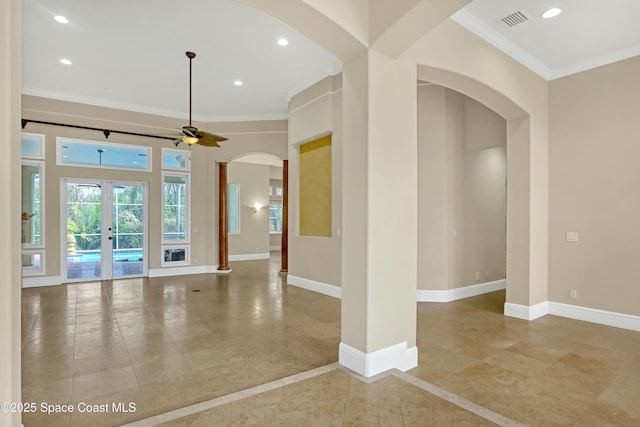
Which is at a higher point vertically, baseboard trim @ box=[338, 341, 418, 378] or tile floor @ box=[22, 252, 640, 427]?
baseboard trim @ box=[338, 341, 418, 378]

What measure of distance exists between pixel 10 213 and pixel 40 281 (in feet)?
23.0

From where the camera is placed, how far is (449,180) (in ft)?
19.9

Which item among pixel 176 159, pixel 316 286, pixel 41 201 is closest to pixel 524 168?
pixel 316 286

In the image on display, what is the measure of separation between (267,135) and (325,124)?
9.91 feet

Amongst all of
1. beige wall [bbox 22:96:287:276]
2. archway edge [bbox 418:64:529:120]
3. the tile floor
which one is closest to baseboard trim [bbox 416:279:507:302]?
the tile floor

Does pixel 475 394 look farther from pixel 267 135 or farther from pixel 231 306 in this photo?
pixel 267 135

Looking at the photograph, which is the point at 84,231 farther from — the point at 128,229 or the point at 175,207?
the point at 175,207

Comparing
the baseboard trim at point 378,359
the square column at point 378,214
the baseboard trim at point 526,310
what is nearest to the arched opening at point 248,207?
the baseboard trim at point 526,310

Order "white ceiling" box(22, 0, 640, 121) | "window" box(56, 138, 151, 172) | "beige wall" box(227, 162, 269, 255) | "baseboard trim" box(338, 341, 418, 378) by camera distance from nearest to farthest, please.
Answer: "baseboard trim" box(338, 341, 418, 378) < "white ceiling" box(22, 0, 640, 121) < "window" box(56, 138, 151, 172) < "beige wall" box(227, 162, 269, 255)

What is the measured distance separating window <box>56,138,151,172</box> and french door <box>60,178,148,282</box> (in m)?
0.39

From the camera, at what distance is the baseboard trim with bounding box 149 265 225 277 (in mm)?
8405

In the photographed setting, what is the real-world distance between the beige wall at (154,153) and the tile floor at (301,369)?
283 cm

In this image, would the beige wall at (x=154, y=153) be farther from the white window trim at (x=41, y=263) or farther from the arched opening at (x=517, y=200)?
the arched opening at (x=517, y=200)

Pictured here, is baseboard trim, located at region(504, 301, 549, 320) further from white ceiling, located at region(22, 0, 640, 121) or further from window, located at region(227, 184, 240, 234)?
window, located at region(227, 184, 240, 234)
